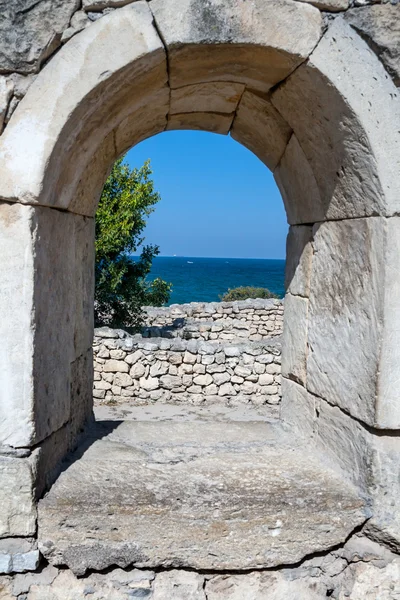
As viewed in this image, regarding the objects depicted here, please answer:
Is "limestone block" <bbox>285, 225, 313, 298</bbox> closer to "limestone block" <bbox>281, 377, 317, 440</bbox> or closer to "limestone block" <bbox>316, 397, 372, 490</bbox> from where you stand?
"limestone block" <bbox>281, 377, 317, 440</bbox>

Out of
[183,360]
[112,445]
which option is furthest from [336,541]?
[183,360]

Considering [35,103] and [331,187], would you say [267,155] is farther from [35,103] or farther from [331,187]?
[35,103]

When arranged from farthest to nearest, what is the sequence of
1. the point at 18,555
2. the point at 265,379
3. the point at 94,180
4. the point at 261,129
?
the point at 265,379 < the point at 261,129 < the point at 94,180 < the point at 18,555

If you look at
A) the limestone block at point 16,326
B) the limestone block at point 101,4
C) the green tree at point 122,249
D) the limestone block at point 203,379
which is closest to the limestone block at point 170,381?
the limestone block at point 203,379

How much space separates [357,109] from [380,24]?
1.32 ft

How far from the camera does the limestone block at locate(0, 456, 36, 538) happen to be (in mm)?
2281

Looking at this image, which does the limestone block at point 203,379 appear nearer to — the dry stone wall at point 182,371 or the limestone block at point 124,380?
the dry stone wall at point 182,371

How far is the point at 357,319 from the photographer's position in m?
2.54

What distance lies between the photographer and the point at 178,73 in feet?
8.09

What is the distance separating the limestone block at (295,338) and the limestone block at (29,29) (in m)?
1.96

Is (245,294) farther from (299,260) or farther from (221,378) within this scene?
(299,260)

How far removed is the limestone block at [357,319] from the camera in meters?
2.32

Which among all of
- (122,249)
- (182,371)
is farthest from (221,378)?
(122,249)

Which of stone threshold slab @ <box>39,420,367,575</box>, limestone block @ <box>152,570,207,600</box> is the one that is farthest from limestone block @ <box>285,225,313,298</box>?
limestone block @ <box>152,570,207,600</box>
